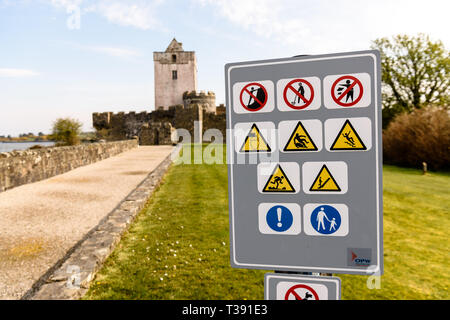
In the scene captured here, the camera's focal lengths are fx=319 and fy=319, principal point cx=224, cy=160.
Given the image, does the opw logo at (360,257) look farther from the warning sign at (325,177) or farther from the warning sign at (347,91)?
the warning sign at (347,91)

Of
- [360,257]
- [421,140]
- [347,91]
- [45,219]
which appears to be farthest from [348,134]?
[421,140]

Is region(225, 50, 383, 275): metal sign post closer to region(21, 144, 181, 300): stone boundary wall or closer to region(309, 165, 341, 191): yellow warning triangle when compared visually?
region(309, 165, 341, 191): yellow warning triangle

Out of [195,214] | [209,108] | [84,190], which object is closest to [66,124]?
[209,108]

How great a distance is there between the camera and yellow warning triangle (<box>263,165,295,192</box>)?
3.56 feet

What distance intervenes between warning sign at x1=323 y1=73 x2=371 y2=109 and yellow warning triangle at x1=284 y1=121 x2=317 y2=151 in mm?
111

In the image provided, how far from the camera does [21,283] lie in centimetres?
282

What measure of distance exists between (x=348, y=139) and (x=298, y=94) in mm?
219

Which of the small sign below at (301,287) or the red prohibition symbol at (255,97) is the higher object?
the red prohibition symbol at (255,97)

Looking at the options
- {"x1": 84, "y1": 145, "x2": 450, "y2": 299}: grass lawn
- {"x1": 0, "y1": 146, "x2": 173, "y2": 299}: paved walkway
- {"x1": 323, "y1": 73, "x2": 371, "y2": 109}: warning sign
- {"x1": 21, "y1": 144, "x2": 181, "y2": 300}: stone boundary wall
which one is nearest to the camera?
{"x1": 323, "y1": 73, "x2": 371, "y2": 109}: warning sign

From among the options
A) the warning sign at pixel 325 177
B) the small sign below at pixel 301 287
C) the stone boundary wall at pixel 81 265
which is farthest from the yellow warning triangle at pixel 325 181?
the stone boundary wall at pixel 81 265

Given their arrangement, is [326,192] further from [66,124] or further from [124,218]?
[66,124]

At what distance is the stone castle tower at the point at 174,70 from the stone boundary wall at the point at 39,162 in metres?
37.4

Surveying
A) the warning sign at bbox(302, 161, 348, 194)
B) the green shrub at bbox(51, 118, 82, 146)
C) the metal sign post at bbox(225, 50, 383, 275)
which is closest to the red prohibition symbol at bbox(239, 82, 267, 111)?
the metal sign post at bbox(225, 50, 383, 275)

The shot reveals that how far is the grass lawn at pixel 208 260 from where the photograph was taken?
286cm
